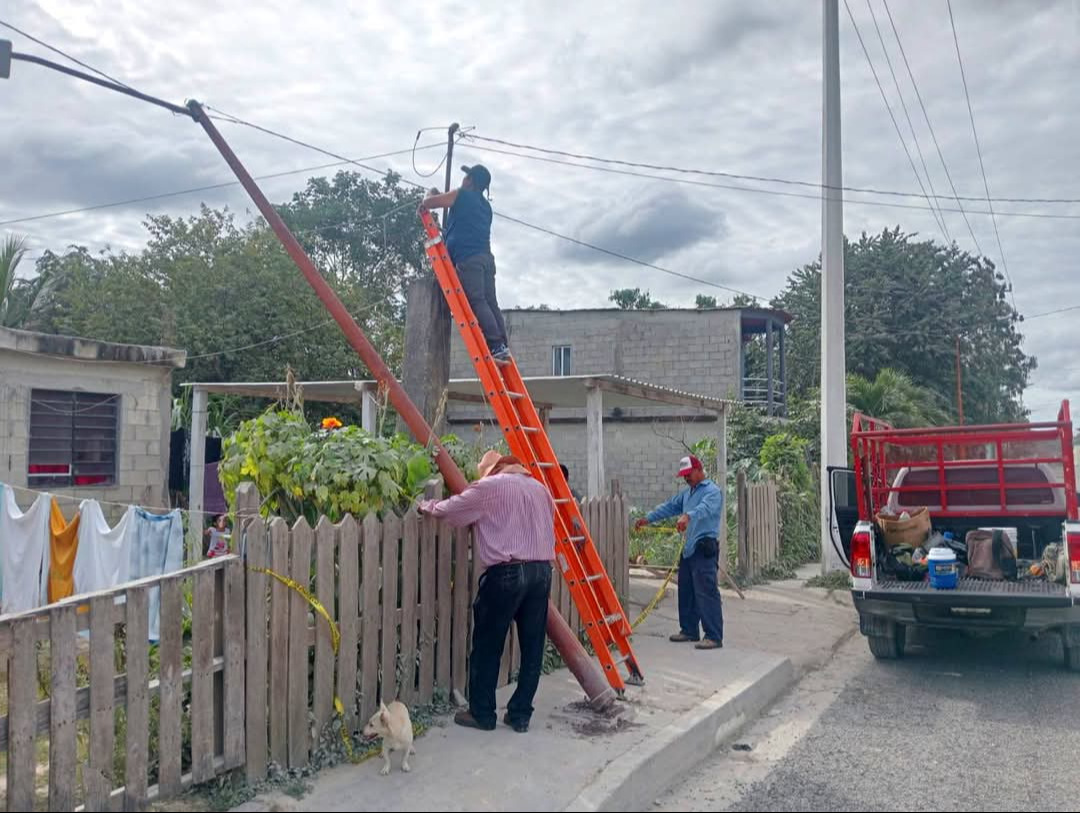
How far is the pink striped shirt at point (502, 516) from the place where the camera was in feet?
17.9

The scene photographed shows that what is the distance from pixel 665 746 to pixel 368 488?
2.26m

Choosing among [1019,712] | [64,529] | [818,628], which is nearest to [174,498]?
[64,529]

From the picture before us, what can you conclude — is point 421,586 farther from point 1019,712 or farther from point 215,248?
point 215,248

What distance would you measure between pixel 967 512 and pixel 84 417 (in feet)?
32.6

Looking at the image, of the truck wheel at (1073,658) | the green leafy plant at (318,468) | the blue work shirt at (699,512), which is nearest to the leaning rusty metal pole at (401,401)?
the green leafy plant at (318,468)

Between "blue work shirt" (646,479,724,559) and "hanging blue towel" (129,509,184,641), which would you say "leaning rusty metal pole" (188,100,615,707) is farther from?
"blue work shirt" (646,479,724,559)

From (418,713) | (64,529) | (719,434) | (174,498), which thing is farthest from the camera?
(174,498)

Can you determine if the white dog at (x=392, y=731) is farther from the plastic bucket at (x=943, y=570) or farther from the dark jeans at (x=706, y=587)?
the plastic bucket at (x=943, y=570)

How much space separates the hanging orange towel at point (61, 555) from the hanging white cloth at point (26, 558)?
4cm

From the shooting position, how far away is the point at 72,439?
11055mm

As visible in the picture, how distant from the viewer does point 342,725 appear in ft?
16.5

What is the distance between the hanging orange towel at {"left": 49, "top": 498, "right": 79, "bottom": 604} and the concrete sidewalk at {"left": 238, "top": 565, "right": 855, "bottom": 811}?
3756 mm


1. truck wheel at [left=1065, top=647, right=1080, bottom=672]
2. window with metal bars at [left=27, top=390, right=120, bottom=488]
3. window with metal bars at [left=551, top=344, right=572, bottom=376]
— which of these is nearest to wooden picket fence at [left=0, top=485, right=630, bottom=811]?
truck wheel at [left=1065, top=647, right=1080, bottom=672]

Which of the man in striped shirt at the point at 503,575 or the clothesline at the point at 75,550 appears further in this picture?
the clothesline at the point at 75,550
